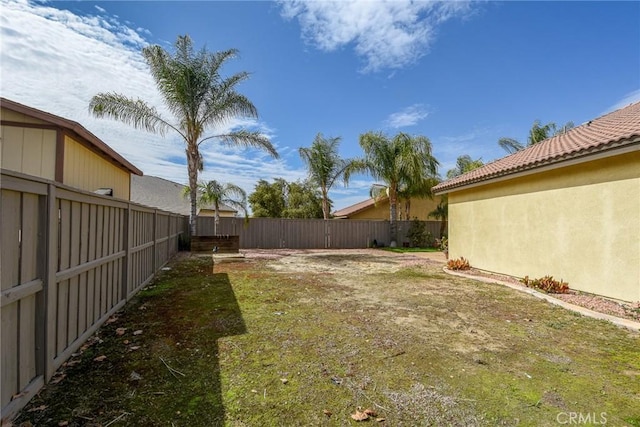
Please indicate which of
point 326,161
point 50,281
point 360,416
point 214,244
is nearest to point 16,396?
point 50,281

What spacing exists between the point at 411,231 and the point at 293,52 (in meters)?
13.1

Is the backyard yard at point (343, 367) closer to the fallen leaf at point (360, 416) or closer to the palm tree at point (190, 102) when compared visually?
the fallen leaf at point (360, 416)

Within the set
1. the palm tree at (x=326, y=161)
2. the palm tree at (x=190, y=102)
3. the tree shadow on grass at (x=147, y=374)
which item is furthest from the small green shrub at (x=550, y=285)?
the palm tree at (x=326, y=161)

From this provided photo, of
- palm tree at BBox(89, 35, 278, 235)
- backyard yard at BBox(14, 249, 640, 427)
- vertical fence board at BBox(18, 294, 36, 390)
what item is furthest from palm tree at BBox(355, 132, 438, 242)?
vertical fence board at BBox(18, 294, 36, 390)

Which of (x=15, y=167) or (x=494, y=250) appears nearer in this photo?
(x=15, y=167)

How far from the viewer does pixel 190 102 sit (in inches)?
514

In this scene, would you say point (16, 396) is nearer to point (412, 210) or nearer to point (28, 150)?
point (28, 150)

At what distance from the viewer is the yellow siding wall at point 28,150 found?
6.11 meters

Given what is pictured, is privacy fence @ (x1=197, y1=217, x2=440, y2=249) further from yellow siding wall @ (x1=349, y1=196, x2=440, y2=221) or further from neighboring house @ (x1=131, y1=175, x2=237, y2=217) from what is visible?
neighboring house @ (x1=131, y1=175, x2=237, y2=217)

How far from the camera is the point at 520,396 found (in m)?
2.55

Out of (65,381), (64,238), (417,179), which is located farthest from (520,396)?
(417,179)

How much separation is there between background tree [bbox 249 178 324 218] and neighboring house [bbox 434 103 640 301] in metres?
20.4

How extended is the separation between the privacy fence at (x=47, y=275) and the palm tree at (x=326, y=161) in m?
16.0

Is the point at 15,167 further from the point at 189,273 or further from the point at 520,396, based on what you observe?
the point at 520,396
